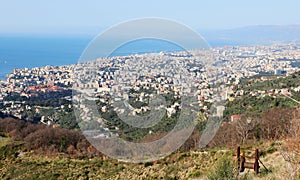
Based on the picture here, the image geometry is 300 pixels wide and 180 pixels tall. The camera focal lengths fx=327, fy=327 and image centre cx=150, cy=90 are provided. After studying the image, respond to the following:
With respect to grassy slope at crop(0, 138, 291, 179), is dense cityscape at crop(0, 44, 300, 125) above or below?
above

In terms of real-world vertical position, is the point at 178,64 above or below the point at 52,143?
above

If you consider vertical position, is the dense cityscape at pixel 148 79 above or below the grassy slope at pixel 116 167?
above

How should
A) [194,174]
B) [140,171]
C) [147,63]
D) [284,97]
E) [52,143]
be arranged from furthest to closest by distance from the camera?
[284,97], [52,143], [147,63], [140,171], [194,174]

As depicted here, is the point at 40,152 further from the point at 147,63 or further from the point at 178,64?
A: the point at 178,64

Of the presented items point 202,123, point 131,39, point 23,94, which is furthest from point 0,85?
point 131,39

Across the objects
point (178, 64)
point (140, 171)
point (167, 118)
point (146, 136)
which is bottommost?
point (140, 171)

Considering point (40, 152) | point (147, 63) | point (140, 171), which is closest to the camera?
point (140, 171)

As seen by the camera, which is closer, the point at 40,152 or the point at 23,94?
the point at 40,152

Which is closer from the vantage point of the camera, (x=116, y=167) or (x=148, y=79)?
(x=116, y=167)

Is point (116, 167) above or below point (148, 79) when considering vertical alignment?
below
